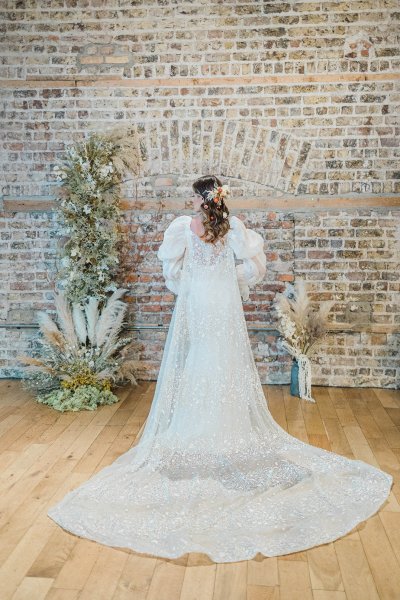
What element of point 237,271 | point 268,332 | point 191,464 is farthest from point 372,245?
point 191,464

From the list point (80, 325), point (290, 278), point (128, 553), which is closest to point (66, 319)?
point (80, 325)

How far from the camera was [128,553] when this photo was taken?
109 inches

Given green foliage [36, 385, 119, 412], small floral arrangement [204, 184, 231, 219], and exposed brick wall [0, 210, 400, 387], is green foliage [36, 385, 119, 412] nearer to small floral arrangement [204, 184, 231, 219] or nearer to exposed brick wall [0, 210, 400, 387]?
exposed brick wall [0, 210, 400, 387]

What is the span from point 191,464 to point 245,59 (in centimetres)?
339

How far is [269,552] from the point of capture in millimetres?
2746

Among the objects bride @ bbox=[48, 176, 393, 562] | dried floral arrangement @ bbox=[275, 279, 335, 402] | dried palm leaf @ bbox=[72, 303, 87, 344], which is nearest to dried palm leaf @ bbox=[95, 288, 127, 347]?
dried palm leaf @ bbox=[72, 303, 87, 344]

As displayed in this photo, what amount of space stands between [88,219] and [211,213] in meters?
1.78

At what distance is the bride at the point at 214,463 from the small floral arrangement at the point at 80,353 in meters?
1.19

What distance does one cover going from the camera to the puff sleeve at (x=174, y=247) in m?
3.91

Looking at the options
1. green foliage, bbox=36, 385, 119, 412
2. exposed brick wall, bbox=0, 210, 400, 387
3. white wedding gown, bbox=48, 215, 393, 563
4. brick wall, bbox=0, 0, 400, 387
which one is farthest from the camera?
exposed brick wall, bbox=0, 210, 400, 387

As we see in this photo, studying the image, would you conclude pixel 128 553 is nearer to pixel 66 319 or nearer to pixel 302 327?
pixel 66 319

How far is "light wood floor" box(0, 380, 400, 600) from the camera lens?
8.22 ft

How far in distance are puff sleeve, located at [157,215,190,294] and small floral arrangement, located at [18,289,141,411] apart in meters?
1.26

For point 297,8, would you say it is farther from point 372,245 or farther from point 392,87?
point 372,245
